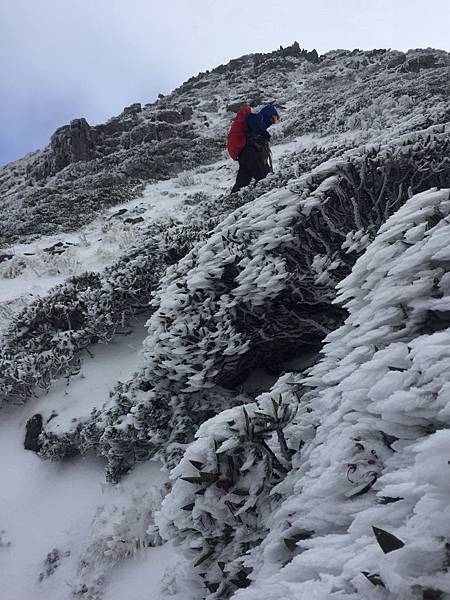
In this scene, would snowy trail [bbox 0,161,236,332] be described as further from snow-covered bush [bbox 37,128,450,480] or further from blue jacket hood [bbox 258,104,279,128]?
snow-covered bush [bbox 37,128,450,480]

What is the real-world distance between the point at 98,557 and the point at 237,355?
1.90 meters

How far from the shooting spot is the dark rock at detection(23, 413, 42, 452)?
4.41 m

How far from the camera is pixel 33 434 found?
14.6 feet

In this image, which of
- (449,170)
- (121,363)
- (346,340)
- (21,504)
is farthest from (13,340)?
(449,170)

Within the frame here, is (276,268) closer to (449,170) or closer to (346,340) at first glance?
(346,340)

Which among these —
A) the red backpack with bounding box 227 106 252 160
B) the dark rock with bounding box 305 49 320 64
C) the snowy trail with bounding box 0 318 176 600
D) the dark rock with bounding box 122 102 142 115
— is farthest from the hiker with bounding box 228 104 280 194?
the dark rock with bounding box 305 49 320 64

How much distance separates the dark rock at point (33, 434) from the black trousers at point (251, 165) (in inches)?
247

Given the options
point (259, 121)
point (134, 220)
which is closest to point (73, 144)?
point (134, 220)

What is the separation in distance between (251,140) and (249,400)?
21.0 ft

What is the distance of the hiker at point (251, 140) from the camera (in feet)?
26.6

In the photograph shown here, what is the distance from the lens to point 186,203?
38.0 ft

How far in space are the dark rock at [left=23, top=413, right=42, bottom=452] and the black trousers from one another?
247 inches

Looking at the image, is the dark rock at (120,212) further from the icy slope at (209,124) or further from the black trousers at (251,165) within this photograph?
the black trousers at (251,165)

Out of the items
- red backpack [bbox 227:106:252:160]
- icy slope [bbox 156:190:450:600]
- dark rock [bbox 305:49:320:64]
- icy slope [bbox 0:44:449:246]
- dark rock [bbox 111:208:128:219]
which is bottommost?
icy slope [bbox 156:190:450:600]
